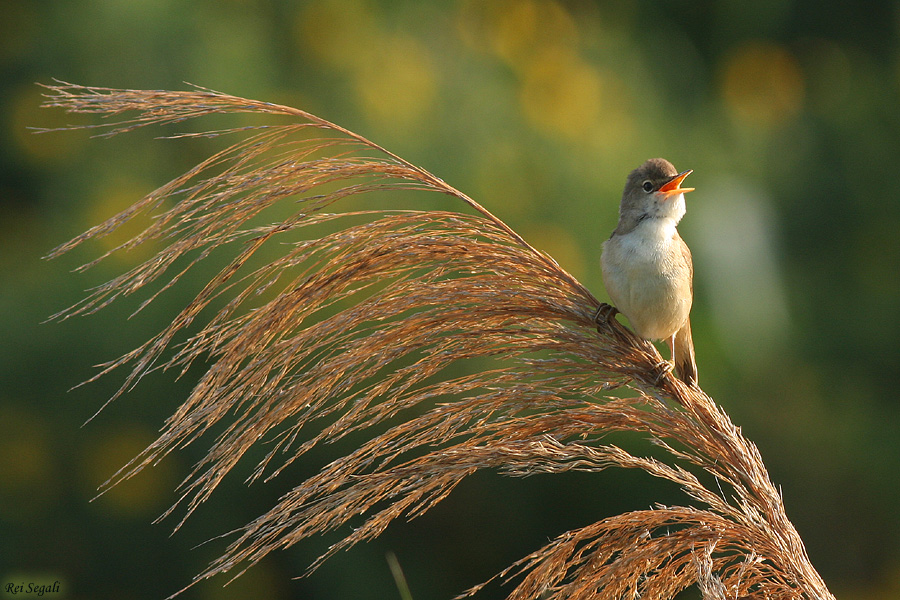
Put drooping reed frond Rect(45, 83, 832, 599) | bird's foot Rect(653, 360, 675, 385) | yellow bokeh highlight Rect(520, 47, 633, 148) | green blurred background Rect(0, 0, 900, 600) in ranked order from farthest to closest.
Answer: yellow bokeh highlight Rect(520, 47, 633, 148) < green blurred background Rect(0, 0, 900, 600) < bird's foot Rect(653, 360, 675, 385) < drooping reed frond Rect(45, 83, 832, 599)

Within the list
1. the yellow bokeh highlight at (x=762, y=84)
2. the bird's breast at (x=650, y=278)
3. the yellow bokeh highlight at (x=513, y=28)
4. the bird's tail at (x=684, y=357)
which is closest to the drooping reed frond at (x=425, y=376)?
the bird's breast at (x=650, y=278)

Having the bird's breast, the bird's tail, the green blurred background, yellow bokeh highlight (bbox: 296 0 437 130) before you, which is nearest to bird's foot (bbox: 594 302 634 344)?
the bird's breast

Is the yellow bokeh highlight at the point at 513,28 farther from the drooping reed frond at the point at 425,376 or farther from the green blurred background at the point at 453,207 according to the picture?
the drooping reed frond at the point at 425,376

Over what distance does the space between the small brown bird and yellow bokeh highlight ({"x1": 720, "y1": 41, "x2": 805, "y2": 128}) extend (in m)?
2.12

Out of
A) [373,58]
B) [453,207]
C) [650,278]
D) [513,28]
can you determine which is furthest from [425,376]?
[513,28]

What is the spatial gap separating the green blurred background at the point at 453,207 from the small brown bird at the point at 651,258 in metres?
0.92

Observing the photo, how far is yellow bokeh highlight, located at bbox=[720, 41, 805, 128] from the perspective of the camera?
13.2ft

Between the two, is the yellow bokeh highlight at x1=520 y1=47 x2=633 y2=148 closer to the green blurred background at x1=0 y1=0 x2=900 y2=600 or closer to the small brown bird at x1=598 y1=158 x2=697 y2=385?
the green blurred background at x1=0 y1=0 x2=900 y2=600

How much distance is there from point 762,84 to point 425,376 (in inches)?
138

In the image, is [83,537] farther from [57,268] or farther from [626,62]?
[626,62]

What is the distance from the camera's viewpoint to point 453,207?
2.97 meters

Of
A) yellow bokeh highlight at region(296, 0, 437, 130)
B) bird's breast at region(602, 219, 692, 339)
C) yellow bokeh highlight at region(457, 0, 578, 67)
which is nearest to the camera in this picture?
bird's breast at region(602, 219, 692, 339)

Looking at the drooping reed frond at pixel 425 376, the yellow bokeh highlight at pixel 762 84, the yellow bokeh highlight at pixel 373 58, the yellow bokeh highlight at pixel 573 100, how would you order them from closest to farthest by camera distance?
1. the drooping reed frond at pixel 425 376
2. the yellow bokeh highlight at pixel 373 58
3. the yellow bokeh highlight at pixel 573 100
4. the yellow bokeh highlight at pixel 762 84

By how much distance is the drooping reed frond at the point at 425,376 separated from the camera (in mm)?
1168
